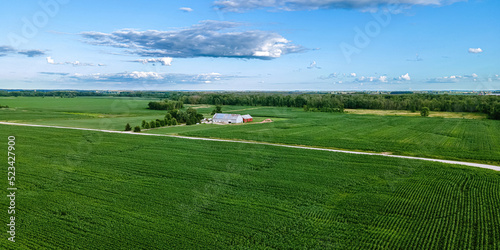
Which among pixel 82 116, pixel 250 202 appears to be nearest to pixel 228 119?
pixel 82 116

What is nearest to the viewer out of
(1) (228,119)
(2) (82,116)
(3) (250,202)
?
(3) (250,202)

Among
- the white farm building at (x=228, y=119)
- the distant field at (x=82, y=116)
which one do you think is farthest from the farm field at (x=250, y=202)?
the white farm building at (x=228, y=119)

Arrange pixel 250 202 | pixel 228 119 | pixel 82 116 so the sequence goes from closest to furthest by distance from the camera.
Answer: pixel 250 202, pixel 228 119, pixel 82 116

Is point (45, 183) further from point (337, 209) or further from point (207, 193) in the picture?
point (337, 209)

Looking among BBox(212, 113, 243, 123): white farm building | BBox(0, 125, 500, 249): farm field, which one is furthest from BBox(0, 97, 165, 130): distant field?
BBox(0, 125, 500, 249): farm field

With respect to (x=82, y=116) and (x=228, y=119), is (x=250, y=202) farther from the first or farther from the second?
(x=82, y=116)

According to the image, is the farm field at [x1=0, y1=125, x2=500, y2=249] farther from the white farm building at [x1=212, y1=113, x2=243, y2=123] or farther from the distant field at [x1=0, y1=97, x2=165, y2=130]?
the white farm building at [x1=212, y1=113, x2=243, y2=123]

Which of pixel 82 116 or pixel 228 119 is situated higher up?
pixel 228 119

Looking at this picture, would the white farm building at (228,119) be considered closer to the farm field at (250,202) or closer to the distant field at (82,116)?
the distant field at (82,116)

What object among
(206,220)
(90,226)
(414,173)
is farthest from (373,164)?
(90,226)
